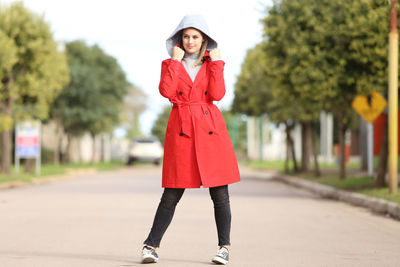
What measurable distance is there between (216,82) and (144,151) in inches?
1559

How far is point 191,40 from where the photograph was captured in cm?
604

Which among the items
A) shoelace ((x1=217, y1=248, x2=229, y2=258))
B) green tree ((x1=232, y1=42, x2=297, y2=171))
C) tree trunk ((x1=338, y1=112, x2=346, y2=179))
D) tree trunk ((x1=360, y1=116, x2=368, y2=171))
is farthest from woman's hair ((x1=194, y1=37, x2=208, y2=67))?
tree trunk ((x1=360, y1=116, x2=368, y2=171))

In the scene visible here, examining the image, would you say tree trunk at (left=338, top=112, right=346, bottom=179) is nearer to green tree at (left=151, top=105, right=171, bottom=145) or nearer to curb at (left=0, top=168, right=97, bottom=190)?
curb at (left=0, top=168, right=97, bottom=190)

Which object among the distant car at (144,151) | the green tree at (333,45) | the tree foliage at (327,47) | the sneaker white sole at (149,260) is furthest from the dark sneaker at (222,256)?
the distant car at (144,151)

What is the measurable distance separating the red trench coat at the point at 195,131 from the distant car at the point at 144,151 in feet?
128

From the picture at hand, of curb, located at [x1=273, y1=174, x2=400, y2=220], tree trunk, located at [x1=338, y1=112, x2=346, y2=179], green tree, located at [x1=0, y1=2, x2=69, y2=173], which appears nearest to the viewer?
curb, located at [x1=273, y1=174, x2=400, y2=220]

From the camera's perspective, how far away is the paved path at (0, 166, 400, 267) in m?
6.64

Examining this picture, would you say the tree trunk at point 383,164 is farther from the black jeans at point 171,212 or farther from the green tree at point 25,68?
the green tree at point 25,68

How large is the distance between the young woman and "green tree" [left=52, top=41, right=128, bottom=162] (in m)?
35.9

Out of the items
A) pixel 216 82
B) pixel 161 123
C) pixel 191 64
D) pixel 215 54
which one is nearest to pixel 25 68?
pixel 191 64

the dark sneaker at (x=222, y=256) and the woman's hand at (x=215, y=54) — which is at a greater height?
the woman's hand at (x=215, y=54)

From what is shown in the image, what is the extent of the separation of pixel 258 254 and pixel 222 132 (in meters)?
1.52

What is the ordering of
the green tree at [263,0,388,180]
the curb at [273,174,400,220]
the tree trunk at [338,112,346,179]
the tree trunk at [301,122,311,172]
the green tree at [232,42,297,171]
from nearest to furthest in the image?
the curb at [273,174,400,220], the green tree at [263,0,388,180], the tree trunk at [338,112,346,179], the green tree at [232,42,297,171], the tree trunk at [301,122,311,172]

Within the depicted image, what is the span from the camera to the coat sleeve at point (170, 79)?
5949 millimetres
